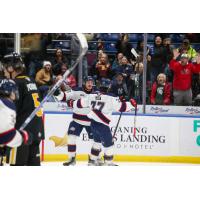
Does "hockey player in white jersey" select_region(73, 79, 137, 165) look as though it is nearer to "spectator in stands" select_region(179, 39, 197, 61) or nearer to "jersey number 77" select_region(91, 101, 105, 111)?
"jersey number 77" select_region(91, 101, 105, 111)

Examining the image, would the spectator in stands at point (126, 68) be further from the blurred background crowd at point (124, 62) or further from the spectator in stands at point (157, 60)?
the spectator in stands at point (157, 60)

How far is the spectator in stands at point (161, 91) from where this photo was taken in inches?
279

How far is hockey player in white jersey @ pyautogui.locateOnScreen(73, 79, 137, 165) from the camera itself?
682cm

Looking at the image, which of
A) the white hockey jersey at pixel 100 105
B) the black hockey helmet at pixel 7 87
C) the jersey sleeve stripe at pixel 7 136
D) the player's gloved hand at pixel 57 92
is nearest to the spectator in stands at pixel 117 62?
the white hockey jersey at pixel 100 105

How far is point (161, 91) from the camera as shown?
7.12m

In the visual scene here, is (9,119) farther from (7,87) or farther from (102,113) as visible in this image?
(102,113)

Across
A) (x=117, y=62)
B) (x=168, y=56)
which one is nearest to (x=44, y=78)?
(x=117, y=62)

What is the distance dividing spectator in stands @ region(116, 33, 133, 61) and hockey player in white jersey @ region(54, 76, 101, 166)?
0.42 meters

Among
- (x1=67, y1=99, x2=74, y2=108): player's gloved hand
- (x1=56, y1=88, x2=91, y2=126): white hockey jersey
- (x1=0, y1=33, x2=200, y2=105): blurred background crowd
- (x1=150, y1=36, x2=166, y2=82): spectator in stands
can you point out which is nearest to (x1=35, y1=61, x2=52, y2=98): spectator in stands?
(x1=0, y1=33, x2=200, y2=105): blurred background crowd

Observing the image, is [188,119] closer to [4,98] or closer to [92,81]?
[92,81]

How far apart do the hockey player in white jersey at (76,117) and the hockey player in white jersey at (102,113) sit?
4cm

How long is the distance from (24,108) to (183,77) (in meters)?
1.74

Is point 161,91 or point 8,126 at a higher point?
point 161,91

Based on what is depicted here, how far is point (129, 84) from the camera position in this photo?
22.9ft
